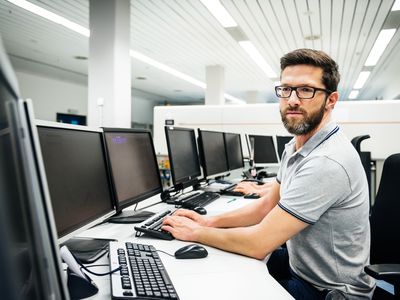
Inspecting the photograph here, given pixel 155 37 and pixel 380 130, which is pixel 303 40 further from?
pixel 380 130

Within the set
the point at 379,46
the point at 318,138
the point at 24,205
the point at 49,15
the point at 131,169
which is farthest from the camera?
the point at 379,46

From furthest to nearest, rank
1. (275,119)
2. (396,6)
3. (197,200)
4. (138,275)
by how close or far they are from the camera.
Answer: (396,6) < (275,119) < (197,200) < (138,275)

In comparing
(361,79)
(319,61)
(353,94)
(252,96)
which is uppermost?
(361,79)

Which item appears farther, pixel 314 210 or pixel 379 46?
pixel 379 46

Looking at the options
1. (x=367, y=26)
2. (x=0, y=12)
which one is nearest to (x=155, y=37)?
(x=0, y=12)

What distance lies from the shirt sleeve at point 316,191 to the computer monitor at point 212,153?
1456 millimetres

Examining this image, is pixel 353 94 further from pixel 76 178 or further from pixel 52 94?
pixel 76 178

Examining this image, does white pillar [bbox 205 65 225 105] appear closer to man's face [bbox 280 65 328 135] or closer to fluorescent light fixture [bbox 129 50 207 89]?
fluorescent light fixture [bbox 129 50 207 89]

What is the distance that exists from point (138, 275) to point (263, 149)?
3212 mm

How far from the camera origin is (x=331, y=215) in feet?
4.06

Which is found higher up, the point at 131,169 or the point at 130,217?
the point at 131,169

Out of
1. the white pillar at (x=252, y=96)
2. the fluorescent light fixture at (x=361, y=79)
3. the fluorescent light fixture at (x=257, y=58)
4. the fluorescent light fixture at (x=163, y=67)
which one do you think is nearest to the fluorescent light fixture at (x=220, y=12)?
the fluorescent light fixture at (x=257, y=58)

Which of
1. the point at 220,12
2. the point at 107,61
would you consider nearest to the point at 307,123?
the point at 107,61

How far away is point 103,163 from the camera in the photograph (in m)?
1.44
